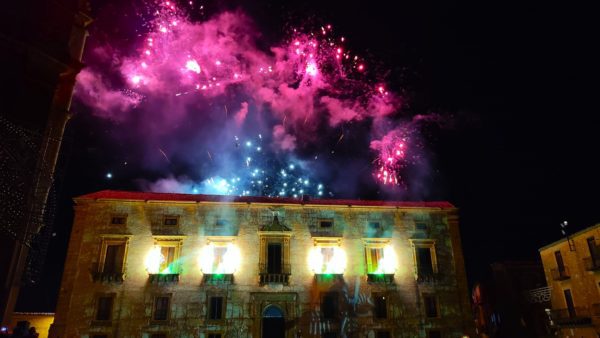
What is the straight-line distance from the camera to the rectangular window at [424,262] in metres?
27.5

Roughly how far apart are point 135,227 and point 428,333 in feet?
68.9

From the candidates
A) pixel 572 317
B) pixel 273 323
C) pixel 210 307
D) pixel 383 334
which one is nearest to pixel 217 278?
pixel 210 307

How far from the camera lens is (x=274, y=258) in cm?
2661

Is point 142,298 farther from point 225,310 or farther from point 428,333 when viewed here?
point 428,333

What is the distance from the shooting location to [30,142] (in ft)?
28.5

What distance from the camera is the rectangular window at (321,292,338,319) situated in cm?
2573

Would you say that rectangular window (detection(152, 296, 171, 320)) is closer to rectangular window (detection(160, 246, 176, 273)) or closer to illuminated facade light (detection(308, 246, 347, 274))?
rectangular window (detection(160, 246, 176, 273))

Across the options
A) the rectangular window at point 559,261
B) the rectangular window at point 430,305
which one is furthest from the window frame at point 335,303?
the rectangular window at point 559,261

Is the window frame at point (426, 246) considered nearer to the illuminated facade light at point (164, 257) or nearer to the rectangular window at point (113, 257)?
the illuminated facade light at point (164, 257)

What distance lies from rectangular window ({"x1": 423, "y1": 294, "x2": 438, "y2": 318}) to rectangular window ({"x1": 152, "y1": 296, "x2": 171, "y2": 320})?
56.4 ft

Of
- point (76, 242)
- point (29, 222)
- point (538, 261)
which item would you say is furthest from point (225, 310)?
point (538, 261)

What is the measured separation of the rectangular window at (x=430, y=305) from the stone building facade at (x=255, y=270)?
0.08 metres

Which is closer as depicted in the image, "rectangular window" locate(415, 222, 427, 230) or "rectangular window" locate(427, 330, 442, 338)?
"rectangular window" locate(427, 330, 442, 338)

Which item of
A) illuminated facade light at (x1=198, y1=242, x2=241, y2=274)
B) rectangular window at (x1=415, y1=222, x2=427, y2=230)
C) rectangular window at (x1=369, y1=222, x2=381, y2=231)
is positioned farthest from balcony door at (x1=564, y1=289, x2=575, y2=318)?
illuminated facade light at (x1=198, y1=242, x2=241, y2=274)
